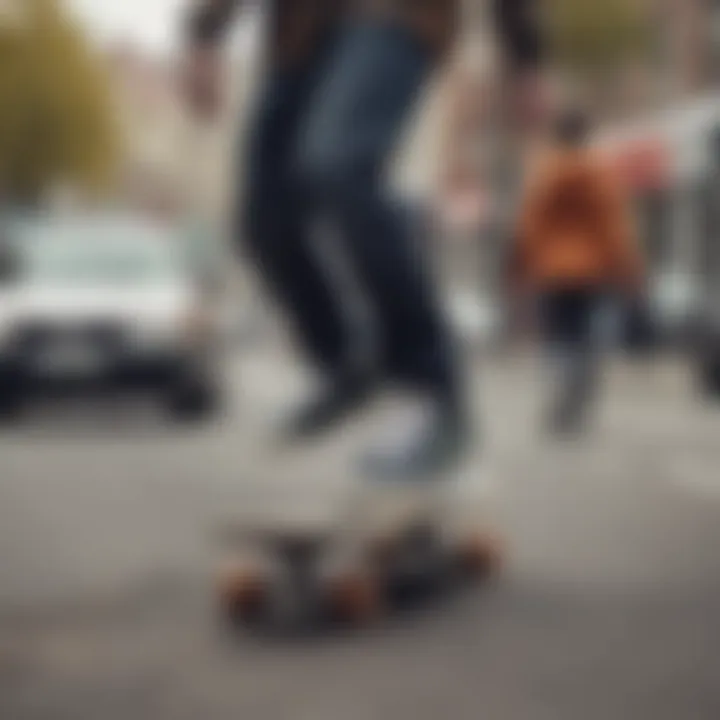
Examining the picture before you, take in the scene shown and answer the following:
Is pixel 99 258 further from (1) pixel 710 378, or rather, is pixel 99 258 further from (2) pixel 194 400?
(1) pixel 710 378

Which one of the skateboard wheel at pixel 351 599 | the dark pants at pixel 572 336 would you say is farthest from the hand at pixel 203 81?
the skateboard wheel at pixel 351 599

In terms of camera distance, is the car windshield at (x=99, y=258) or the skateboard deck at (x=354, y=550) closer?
the car windshield at (x=99, y=258)

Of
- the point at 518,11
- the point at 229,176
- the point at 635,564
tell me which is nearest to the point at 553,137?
the point at 518,11

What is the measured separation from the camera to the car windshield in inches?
40.0

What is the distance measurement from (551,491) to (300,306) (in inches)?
12.5

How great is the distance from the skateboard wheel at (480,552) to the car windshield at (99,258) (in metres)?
Answer: 0.27

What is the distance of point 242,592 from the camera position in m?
1.19

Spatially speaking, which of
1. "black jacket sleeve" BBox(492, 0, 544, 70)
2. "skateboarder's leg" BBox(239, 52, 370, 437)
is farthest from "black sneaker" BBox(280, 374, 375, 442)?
"black jacket sleeve" BBox(492, 0, 544, 70)

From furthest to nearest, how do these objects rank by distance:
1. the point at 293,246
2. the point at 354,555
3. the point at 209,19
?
the point at 354,555, the point at 293,246, the point at 209,19

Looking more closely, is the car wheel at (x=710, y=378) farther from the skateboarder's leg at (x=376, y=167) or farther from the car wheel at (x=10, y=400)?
the car wheel at (x=10, y=400)

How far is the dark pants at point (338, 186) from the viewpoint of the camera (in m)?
1.01

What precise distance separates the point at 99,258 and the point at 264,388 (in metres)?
0.15

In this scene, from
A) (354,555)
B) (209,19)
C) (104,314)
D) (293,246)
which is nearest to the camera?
(209,19)

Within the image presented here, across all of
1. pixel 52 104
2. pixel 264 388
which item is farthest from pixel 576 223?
pixel 52 104
